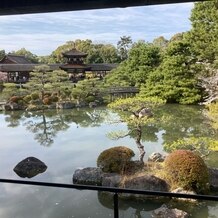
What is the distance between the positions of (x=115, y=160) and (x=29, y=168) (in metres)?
2.02

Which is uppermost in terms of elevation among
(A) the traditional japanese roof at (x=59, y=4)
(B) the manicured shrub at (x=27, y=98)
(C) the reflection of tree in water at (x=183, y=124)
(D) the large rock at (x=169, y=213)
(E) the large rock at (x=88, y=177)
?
(A) the traditional japanese roof at (x=59, y=4)

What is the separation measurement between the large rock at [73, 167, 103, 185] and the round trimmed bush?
159 centimetres

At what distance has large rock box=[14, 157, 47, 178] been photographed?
7.51 metres

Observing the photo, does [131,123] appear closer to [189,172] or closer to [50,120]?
[189,172]

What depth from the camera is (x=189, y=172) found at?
5883 millimetres

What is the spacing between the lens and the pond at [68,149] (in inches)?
221

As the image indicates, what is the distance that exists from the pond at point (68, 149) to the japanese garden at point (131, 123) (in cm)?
3

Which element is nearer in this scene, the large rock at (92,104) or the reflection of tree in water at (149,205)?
the reflection of tree in water at (149,205)

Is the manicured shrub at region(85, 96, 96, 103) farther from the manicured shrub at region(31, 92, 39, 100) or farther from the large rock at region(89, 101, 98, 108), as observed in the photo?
the manicured shrub at region(31, 92, 39, 100)

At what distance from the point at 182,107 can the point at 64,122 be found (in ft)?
20.0

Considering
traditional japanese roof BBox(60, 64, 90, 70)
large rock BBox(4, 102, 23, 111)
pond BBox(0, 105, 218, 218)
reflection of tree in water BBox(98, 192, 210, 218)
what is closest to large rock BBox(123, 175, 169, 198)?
reflection of tree in water BBox(98, 192, 210, 218)

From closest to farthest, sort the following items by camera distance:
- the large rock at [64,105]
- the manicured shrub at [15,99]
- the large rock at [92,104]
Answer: the large rock at [64,105] < the large rock at [92,104] < the manicured shrub at [15,99]

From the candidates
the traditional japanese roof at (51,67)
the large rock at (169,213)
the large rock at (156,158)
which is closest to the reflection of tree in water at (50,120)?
the large rock at (156,158)

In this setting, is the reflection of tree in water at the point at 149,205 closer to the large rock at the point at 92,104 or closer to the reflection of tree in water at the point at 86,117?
the reflection of tree in water at the point at 86,117
